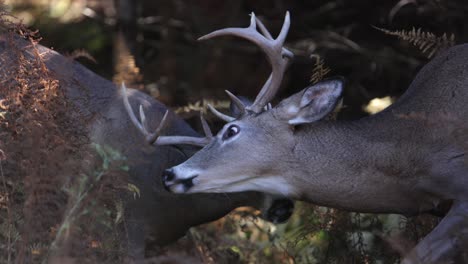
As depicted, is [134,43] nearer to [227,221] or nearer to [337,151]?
[227,221]

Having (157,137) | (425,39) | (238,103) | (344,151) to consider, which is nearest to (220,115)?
(238,103)

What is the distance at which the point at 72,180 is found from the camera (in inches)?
208

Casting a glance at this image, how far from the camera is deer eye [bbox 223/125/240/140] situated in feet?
19.2

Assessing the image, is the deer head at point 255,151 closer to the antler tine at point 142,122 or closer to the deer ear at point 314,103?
the deer ear at point 314,103

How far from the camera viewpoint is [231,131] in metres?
5.86

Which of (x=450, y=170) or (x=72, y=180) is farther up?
(x=450, y=170)

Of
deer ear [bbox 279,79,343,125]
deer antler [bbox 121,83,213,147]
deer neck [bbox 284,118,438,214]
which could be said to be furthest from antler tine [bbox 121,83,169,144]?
deer neck [bbox 284,118,438,214]

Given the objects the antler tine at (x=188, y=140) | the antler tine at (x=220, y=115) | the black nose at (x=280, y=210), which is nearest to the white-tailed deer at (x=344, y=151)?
the antler tine at (x=220, y=115)

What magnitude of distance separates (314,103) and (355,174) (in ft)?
1.75

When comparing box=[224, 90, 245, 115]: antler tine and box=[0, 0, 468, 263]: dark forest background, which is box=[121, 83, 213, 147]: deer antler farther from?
box=[0, 0, 468, 263]: dark forest background

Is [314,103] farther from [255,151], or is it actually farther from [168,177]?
[168,177]

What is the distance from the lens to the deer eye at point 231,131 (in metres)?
5.85

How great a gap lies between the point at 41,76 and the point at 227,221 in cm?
219

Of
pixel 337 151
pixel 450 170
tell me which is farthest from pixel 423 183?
pixel 337 151
